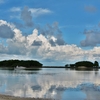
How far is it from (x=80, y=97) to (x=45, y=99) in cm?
444

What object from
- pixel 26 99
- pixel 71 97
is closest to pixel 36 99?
pixel 26 99

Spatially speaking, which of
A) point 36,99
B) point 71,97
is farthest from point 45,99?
point 71,97

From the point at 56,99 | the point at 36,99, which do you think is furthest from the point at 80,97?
the point at 36,99

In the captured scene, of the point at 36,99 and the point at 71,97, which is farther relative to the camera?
the point at 71,97

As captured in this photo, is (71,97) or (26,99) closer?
(26,99)

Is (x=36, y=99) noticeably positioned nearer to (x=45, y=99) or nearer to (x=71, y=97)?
(x=45, y=99)

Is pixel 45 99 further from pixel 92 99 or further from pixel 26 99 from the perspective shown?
pixel 92 99

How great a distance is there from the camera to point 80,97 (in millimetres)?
28547

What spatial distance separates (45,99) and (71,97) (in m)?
3.50

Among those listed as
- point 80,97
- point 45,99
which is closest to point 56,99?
point 45,99

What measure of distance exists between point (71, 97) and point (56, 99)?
229cm

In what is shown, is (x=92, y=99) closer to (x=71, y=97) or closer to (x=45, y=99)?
(x=71, y=97)

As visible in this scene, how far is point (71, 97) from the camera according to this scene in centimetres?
2844

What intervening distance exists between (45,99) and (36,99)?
1089 millimetres
